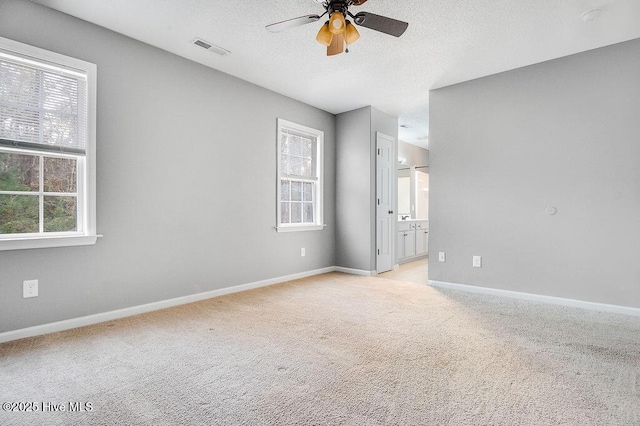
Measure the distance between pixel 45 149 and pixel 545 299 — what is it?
495cm

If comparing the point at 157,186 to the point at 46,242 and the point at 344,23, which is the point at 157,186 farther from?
the point at 344,23

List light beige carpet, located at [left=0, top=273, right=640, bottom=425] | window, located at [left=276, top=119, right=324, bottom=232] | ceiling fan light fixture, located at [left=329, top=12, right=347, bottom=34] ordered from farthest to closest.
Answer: window, located at [left=276, top=119, right=324, bottom=232] < ceiling fan light fixture, located at [left=329, top=12, right=347, bottom=34] < light beige carpet, located at [left=0, top=273, right=640, bottom=425]

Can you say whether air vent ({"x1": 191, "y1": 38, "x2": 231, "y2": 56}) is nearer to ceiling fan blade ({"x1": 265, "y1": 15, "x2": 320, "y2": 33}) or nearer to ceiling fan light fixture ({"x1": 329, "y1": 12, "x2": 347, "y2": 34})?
ceiling fan blade ({"x1": 265, "y1": 15, "x2": 320, "y2": 33})

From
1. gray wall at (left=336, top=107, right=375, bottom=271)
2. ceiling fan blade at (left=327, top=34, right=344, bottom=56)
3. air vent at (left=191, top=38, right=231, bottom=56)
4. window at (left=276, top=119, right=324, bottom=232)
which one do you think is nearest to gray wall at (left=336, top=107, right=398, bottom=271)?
gray wall at (left=336, top=107, right=375, bottom=271)

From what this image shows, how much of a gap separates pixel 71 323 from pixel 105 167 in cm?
135

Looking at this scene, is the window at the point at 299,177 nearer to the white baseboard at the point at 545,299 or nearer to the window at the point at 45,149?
the white baseboard at the point at 545,299

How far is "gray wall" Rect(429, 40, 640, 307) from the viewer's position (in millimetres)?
3197

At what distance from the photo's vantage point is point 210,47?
10.8ft

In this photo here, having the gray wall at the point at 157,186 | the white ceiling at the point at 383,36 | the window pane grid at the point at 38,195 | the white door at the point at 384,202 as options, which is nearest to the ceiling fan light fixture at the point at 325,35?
the white ceiling at the point at 383,36

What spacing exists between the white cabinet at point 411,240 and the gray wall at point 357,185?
A: 44.9 inches

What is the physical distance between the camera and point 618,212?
10.5 feet

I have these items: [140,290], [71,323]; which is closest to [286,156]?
[140,290]

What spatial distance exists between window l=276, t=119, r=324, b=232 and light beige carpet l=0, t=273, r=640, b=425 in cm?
181

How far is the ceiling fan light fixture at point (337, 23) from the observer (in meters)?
2.13
